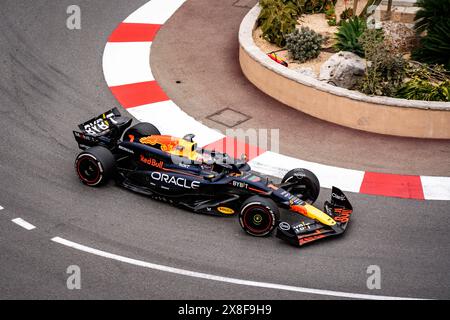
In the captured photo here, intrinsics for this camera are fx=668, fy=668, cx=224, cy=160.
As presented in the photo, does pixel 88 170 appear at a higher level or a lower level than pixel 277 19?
lower

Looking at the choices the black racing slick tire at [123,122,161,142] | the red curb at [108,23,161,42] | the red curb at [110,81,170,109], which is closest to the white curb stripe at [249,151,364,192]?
the black racing slick tire at [123,122,161,142]

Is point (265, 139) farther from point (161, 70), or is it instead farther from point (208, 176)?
point (161, 70)

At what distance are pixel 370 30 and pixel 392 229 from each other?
484cm

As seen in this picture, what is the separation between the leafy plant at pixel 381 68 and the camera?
12.6 meters

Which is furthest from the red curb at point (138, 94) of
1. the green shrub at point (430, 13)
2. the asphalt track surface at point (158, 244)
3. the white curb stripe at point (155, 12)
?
the green shrub at point (430, 13)

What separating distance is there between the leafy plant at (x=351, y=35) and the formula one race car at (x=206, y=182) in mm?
4062

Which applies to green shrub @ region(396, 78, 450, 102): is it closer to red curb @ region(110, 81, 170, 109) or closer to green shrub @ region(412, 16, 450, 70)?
green shrub @ region(412, 16, 450, 70)

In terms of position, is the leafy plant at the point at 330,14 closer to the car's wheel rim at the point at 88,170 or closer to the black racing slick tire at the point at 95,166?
the black racing slick tire at the point at 95,166

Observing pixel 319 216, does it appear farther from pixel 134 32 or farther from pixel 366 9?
pixel 134 32

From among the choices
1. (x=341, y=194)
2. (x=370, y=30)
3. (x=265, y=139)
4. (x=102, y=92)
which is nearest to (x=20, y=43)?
(x=102, y=92)

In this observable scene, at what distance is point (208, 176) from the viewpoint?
1009cm

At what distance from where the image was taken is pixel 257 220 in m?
9.66

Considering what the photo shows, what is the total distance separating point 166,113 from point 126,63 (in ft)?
7.75

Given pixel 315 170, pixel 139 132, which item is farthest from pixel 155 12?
pixel 315 170
